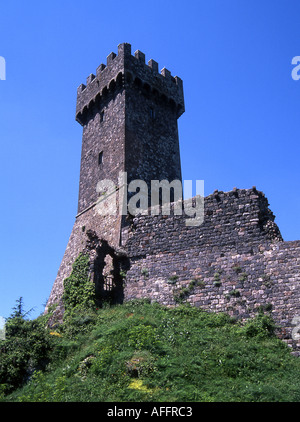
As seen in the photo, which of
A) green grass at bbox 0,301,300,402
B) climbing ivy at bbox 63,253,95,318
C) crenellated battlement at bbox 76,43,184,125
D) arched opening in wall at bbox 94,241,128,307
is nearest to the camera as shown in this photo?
green grass at bbox 0,301,300,402

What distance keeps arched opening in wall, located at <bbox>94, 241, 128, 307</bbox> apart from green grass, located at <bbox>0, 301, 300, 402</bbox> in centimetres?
201

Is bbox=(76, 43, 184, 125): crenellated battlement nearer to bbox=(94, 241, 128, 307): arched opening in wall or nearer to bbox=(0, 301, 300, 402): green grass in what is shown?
bbox=(94, 241, 128, 307): arched opening in wall

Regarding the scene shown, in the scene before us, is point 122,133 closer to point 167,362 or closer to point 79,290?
point 79,290

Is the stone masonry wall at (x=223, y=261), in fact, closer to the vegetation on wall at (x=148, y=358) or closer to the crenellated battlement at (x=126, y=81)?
the vegetation on wall at (x=148, y=358)

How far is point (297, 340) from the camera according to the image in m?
11.8

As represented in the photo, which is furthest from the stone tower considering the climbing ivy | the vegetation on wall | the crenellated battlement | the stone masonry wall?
the vegetation on wall

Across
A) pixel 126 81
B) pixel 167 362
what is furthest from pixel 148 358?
pixel 126 81

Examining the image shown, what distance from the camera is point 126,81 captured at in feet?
75.9

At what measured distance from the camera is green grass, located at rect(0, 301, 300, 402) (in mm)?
9086

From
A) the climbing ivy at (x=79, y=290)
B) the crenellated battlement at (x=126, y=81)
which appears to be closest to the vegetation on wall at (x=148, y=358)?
the climbing ivy at (x=79, y=290)
